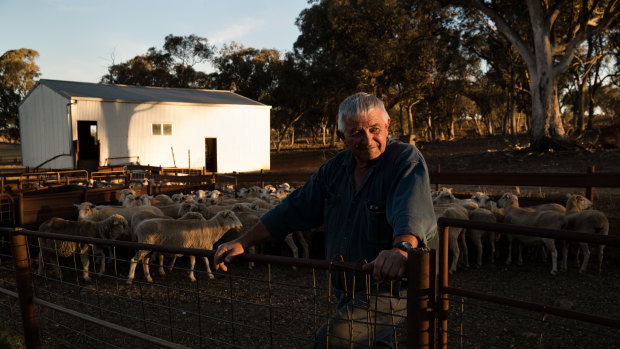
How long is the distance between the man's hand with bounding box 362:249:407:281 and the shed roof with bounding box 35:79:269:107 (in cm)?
2586

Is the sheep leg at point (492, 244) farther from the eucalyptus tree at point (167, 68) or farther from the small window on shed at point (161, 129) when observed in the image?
the eucalyptus tree at point (167, 68)

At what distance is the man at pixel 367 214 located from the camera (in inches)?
95.5

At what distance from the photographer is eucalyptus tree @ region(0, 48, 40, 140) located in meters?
53.2

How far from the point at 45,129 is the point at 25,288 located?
26.3 meters

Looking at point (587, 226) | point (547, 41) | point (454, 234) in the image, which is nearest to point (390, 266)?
point (454, 234)

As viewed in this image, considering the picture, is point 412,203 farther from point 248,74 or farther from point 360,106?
point 248,74

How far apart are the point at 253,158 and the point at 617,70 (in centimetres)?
3184

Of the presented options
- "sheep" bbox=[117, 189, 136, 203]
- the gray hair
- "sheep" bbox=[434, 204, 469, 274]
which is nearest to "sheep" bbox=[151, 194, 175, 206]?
"sheep" bbox=[117, 189, 136, 203]

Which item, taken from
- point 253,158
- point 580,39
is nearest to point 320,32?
point 253,158

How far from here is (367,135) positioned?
8.97ft

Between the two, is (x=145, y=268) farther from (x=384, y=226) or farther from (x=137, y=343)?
(x=384, y=226)

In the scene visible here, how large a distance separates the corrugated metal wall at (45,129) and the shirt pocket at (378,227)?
83.3 ft

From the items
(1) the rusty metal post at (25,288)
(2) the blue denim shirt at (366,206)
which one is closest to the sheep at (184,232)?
(1) the rusty metal post at (25,288)

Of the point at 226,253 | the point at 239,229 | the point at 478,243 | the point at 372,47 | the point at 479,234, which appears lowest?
the point at 478,243
